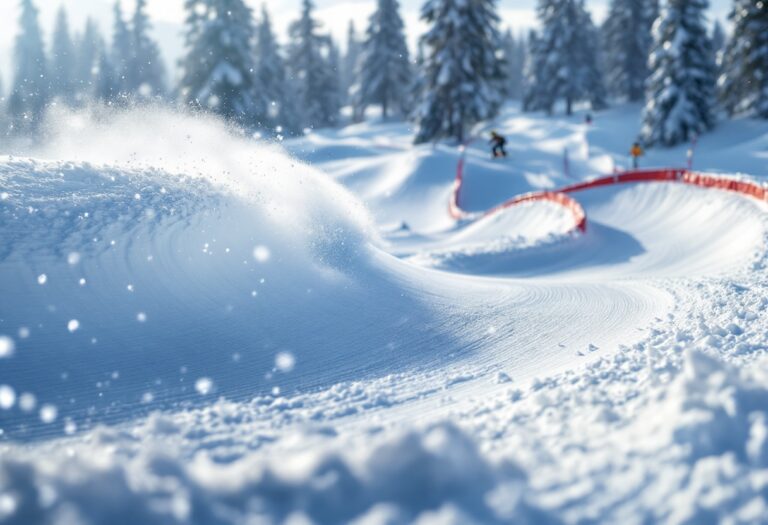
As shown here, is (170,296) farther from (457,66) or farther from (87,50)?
(87,50)

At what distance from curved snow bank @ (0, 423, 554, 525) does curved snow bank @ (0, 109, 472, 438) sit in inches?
54.4

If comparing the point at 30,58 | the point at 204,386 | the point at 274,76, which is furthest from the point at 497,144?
the point at 30,58

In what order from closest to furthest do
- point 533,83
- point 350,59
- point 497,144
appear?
point 497,144 < point 533,83 < point 350,59

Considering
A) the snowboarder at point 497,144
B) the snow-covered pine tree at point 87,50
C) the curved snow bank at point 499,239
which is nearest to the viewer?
the curved snow bank at point 499,239

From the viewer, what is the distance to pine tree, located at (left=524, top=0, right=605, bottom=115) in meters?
44.8

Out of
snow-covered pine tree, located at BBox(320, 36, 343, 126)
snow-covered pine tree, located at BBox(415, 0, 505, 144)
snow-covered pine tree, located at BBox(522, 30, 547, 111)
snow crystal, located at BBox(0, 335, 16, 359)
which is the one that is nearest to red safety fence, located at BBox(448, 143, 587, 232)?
snow-covered pine tree, located at BBox(415, 0, 505, 144)

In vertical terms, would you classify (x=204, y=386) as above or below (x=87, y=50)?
below

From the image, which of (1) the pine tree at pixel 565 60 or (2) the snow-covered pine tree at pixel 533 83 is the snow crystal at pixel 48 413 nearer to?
(1) the pine tree at pixel 565 60

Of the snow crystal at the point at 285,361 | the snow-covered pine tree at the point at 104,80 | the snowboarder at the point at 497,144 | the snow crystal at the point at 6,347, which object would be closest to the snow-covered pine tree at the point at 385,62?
the snowboarder at the point at 497,144

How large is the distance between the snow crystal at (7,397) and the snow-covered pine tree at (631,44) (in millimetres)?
53816

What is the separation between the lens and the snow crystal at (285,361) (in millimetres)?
5142

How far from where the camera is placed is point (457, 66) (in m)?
33.1

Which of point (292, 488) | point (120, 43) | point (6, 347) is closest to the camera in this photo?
point (292, 488)

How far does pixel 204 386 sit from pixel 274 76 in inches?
1871
